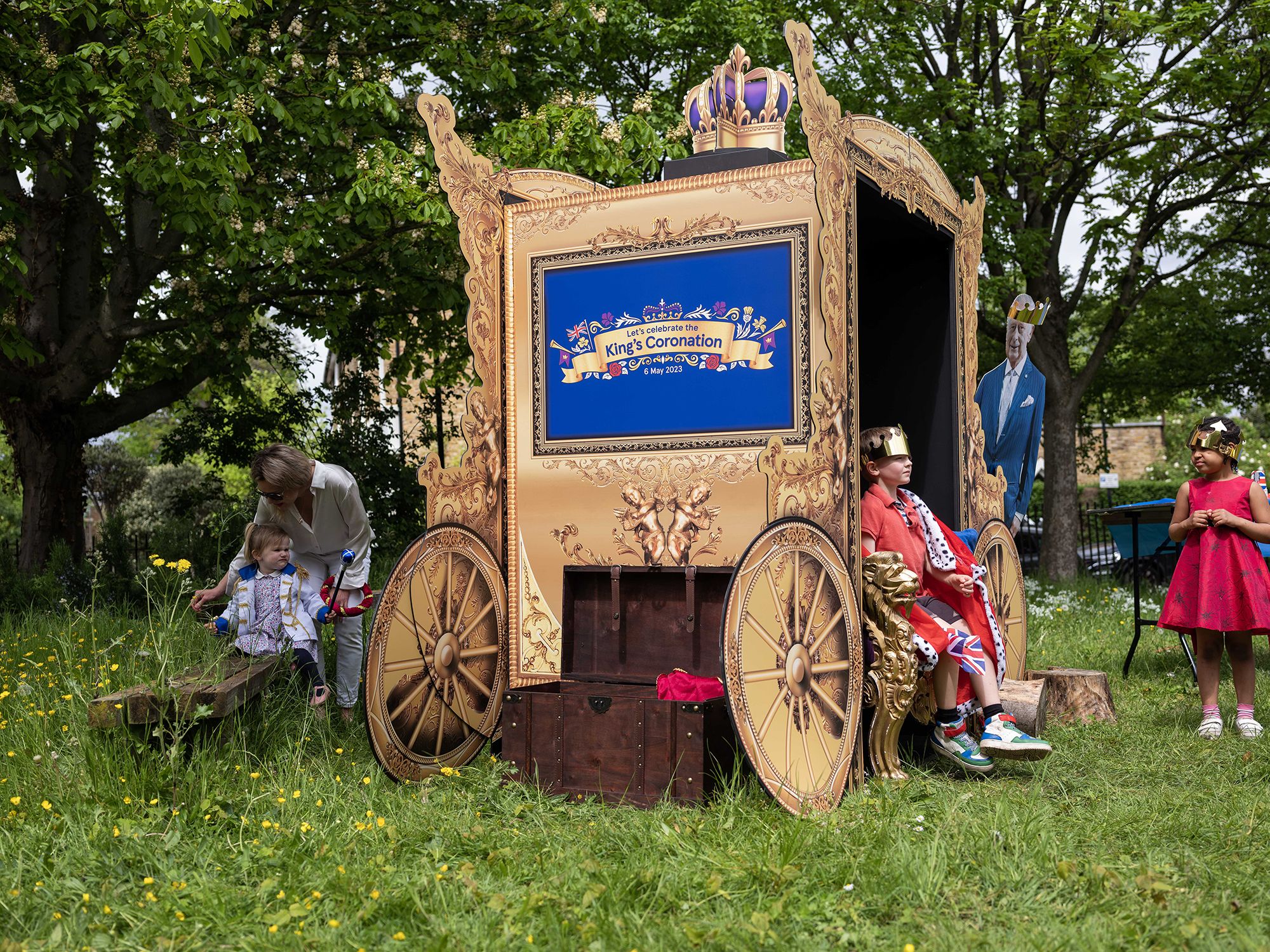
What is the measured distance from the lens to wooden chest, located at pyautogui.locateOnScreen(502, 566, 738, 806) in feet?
16.0

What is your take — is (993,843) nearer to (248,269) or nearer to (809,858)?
(809,858)

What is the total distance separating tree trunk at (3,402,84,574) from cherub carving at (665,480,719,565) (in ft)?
25.6

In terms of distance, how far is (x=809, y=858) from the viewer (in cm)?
397

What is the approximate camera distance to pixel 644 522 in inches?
220

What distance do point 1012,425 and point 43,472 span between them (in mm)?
8882

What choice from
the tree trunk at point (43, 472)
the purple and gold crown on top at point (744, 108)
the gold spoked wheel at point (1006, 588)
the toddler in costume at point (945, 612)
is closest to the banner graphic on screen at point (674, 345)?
the purple and gold crown on top at point (744, 108)

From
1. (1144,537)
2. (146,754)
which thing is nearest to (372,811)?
(146,754)

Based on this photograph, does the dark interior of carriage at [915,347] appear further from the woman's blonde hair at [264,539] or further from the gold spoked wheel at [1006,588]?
the woman's blonde hair at [264,539]

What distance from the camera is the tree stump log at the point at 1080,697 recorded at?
23.2ft

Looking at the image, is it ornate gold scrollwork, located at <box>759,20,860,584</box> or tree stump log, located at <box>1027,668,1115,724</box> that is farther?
tree stump log, located at <box>1027,668,1115,724</box>

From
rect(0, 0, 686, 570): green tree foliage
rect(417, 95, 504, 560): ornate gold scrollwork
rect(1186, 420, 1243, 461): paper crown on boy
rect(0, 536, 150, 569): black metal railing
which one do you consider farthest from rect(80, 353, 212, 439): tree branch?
rect(1186, 420, 1243, 461): paper crown on boy

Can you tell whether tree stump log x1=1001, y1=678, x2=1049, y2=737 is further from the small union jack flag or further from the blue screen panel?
the blue screen panel

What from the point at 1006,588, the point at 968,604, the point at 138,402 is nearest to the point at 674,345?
the point at 968,604

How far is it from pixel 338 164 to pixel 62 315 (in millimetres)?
3353
